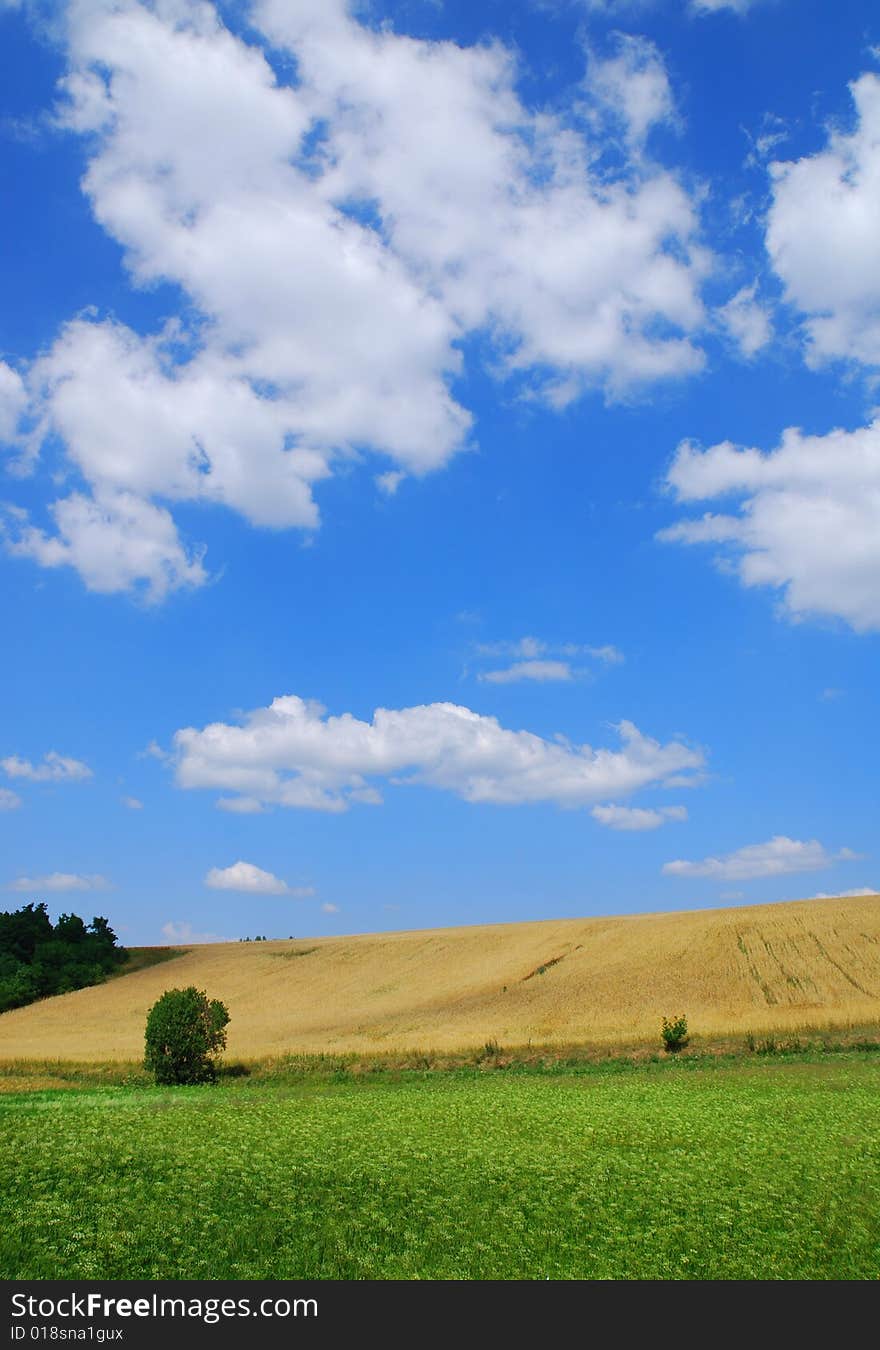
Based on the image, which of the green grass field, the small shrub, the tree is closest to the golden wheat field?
the small shrub

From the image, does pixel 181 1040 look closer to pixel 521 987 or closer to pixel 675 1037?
pixel 675 1037

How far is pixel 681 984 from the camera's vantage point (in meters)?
65.6

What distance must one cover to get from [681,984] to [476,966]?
→ 23503 millimetres

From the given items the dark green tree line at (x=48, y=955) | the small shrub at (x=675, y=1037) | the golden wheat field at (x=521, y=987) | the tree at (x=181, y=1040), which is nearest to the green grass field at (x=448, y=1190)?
the tree at (x=181, y=1040)

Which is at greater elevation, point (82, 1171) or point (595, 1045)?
point (82, 1171)

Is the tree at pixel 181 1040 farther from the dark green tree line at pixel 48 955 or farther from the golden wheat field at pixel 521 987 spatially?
the dark green tree line at pixel 48 955

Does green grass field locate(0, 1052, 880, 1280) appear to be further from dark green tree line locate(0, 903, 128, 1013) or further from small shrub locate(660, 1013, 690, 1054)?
dark green tree line locate(0, 903, 128, 1013)

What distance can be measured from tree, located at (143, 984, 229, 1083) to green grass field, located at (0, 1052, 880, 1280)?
55.0ft

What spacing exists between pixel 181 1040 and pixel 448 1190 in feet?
104

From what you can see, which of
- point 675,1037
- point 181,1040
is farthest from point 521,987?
point 181,1040

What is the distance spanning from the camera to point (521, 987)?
70500 millimetres
